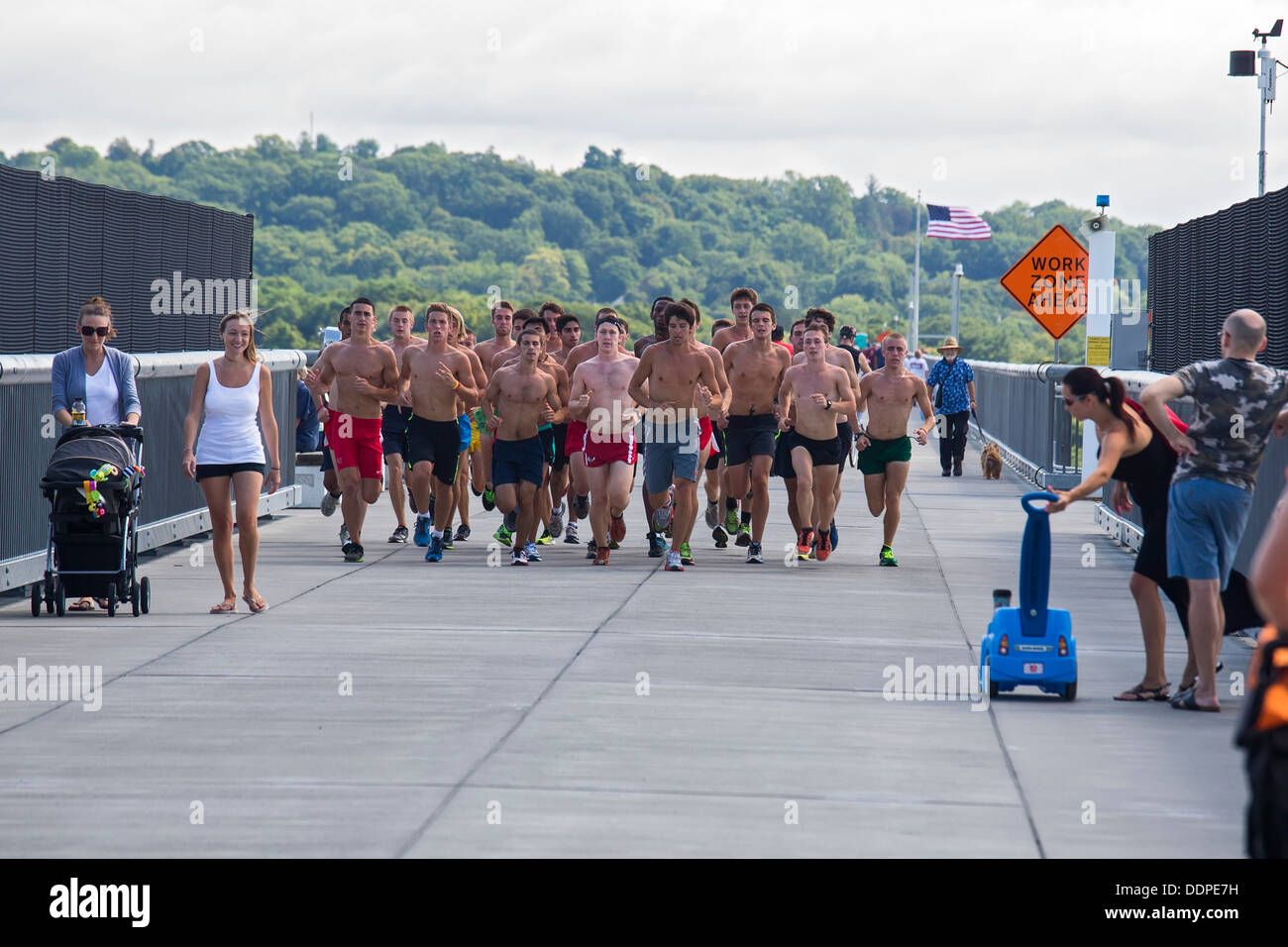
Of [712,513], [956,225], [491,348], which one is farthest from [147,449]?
[956,225]

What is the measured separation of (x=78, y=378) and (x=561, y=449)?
18.5ft

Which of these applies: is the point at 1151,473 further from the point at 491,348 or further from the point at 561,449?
the point at 491,348

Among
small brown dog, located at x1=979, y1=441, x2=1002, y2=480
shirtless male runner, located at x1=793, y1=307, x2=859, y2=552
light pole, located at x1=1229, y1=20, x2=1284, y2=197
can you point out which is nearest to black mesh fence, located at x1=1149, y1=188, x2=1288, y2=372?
shirtless male runner, located at x1=793, y1=307, x2=859, y2=552

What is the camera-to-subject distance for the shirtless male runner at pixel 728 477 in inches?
683

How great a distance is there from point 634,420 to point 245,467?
411 centimetres

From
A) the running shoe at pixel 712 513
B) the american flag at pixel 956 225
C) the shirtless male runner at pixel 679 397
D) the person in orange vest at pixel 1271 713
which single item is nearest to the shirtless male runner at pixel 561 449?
the running shoe at pixel 712 513

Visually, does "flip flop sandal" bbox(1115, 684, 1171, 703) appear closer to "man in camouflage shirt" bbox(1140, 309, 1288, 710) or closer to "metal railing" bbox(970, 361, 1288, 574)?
"man in camouflage shirt" bbox(1140, 309, 1288, 710)

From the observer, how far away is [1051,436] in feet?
79.4

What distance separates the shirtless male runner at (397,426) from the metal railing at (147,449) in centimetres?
171

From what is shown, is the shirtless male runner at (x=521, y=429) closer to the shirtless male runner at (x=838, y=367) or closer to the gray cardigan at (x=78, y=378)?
the shirtless male runner at (x=838, y=367)

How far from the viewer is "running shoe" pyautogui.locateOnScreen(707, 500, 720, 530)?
18.2 m

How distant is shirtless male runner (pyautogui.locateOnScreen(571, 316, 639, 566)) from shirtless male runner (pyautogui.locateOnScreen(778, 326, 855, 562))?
4.55ft

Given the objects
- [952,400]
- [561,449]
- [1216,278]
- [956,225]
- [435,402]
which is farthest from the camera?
[956,225]
